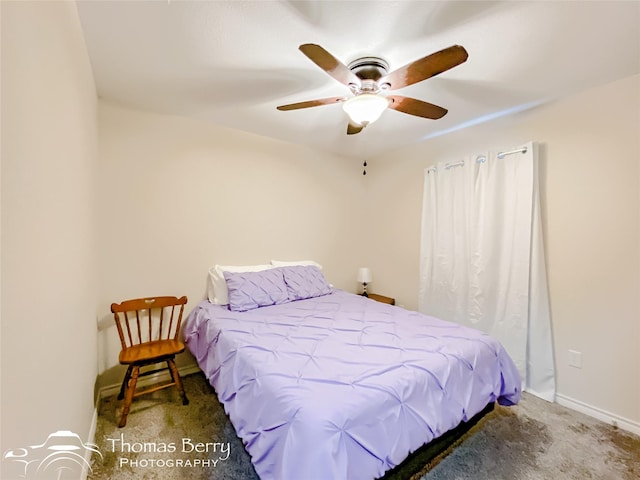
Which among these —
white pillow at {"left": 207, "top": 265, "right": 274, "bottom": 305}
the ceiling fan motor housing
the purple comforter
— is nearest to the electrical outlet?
the purple comforter

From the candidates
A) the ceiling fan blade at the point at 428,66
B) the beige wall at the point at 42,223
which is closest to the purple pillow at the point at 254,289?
the beige wall at the point at 42,223

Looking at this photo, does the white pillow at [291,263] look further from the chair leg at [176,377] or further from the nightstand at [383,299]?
the chair leg at [176,377]

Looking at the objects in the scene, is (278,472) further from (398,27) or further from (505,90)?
(505,90)

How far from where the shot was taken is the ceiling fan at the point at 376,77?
1.34 m

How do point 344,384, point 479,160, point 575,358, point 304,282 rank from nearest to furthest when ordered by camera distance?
point 344,384
point 575,358
point 479,160
point 304,282

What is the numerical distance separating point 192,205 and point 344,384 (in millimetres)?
2131

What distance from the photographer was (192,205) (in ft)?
8.93

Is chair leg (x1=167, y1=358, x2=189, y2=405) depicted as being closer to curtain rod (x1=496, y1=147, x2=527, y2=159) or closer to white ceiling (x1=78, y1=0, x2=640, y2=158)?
white ceiling (x1=78, y1=0, x2=640, y2=158)

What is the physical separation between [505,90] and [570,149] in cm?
69

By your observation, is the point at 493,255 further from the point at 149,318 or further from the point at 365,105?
the point at 149,318

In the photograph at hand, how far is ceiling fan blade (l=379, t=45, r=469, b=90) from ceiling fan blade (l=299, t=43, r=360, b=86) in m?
0.22

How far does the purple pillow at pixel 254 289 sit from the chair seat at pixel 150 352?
51 centimetres

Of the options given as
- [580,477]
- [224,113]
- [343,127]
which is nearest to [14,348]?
[224,113]

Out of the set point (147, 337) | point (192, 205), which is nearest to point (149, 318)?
point (147, 337)
